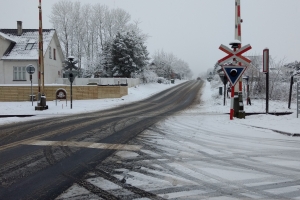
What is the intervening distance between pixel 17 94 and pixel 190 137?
19778 mm

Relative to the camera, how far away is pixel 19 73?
29.1 m

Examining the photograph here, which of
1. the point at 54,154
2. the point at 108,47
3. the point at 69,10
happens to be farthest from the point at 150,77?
the point at 54,154

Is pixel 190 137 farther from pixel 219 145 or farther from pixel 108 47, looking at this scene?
pixel 108 47

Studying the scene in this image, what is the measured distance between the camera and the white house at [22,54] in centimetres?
2872

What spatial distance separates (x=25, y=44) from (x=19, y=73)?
3761 millimetres

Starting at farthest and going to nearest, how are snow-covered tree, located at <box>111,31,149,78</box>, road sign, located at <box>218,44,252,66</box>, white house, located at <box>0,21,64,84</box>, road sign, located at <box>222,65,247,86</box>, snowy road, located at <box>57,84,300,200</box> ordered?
snow-covered tree, located at <box>111,31,149,78</box> < white house, located at <box>0,21,64,84</box> < road sign, located at <box>218,44,252,66</box> < road sign, located at <box>222,65,247,86</box> < snowy road, located at <box>57,84,300,200</box>

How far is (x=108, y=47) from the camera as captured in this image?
136ft

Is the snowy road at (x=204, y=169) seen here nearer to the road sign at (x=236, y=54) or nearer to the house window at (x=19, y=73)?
the road sign at (x=236, y=54)

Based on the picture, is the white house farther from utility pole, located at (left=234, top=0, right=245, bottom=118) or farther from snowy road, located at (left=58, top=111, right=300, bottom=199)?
snowy road, located at (left=58, top=111, right=300, bottom=199)

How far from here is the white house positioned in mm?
28719

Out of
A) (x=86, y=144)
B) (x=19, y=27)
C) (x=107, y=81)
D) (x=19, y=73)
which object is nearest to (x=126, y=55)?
(x=107, y=81)

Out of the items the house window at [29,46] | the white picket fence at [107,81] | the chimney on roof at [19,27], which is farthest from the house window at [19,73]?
the chimney on roof at [19,27]

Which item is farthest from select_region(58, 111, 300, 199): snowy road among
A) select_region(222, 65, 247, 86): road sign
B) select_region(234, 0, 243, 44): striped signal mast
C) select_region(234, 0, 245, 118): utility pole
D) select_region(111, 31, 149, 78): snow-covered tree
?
select_region(111, 31, 149, 78): snow-covered tree

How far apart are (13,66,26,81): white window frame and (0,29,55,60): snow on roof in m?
1.13
